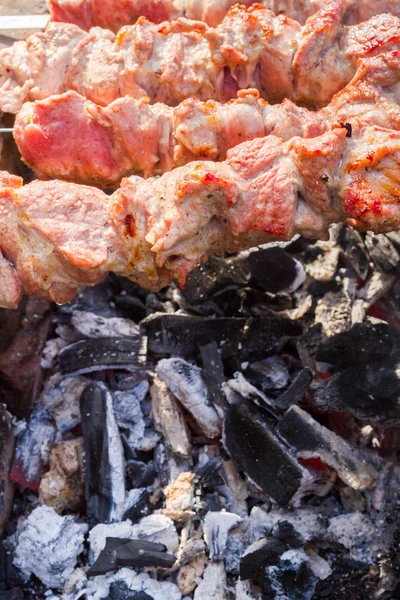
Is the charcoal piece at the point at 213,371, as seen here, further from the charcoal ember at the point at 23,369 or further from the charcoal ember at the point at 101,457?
the charcoal ember at the point at 23,369

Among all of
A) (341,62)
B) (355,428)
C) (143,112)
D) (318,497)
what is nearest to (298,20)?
(341,62)

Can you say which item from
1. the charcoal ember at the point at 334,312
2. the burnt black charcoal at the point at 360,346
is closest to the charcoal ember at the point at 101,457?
the burnt black charcoal at the point at 360,346

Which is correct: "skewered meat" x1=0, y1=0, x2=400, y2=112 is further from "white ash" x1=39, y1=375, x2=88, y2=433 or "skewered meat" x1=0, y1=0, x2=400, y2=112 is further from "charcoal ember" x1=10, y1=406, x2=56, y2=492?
"charcoal ember" x1=10, y1=406, x2=56, y2=492

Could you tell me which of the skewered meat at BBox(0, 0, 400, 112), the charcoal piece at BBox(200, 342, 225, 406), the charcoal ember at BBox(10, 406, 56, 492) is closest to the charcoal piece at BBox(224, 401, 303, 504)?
the charcoal piece at BBox(200, 342, 225, 406)

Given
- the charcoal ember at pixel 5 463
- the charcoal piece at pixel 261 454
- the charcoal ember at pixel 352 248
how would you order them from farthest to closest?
the charcoal ember at pixel 352 248, the charcoal ember at pixel 5 463, the charcoal piece at pixel 261 454

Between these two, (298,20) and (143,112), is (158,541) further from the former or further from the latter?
(298,20)

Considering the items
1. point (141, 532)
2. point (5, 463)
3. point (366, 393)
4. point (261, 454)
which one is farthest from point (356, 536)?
point (5, 463)
